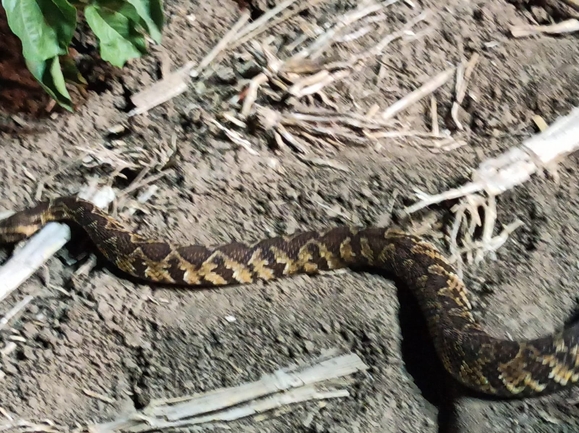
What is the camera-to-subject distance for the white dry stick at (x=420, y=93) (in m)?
4.00

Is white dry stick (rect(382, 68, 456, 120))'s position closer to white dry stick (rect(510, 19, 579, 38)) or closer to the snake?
white dry stick (rect(510, 19, 579, 38))

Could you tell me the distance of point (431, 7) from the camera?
166 inches

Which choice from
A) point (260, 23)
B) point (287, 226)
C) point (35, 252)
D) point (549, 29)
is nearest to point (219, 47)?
point (260, 23)

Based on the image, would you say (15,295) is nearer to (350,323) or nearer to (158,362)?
(158,362)

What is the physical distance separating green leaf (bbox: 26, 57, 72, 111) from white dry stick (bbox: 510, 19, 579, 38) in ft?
9.48

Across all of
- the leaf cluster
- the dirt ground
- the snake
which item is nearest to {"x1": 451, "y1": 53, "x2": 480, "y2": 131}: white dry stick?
the dirt ground

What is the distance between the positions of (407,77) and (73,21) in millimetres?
2079

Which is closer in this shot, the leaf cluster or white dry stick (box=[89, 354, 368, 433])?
white dry stick (box=[89, 354, 368, 433])

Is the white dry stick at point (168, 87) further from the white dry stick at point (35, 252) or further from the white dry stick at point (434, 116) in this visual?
the white dry stick at point (434, 116)

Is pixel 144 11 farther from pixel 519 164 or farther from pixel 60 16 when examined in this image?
pixel 519 164

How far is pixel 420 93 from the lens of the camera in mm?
4043

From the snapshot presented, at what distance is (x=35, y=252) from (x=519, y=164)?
9.45ft

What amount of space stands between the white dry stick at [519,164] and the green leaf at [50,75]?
2.15 meters

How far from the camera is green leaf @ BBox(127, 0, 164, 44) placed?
3457mm
